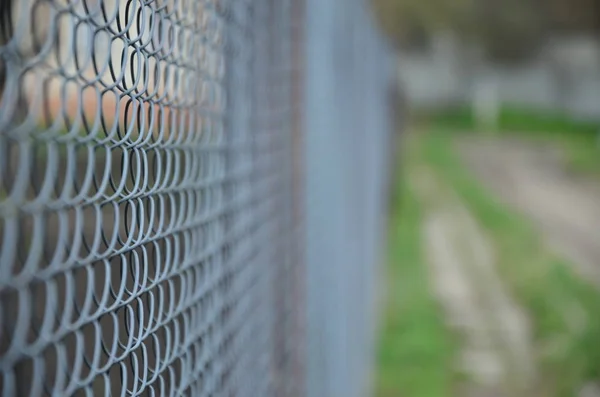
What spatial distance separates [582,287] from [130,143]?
6515mm

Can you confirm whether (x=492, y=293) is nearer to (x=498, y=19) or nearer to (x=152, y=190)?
(x=152, y=190)

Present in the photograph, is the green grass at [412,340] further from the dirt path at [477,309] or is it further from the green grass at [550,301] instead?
the green grass at [550,301]

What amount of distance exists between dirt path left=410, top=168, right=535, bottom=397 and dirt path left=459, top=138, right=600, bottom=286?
795mm

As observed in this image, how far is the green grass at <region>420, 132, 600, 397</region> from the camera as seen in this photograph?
4934mm

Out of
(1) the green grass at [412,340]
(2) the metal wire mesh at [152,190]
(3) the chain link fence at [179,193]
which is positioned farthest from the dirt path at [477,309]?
(2) the metal wire mesh at [152,190]

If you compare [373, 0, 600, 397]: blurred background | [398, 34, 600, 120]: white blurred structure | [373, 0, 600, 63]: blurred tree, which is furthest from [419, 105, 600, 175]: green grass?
[373, 0, 600, 63]: blurred tree

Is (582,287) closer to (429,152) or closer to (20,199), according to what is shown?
(20,199)

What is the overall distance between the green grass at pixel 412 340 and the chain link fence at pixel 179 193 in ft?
6.67

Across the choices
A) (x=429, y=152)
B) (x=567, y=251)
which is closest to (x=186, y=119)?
(x=567, y=251)

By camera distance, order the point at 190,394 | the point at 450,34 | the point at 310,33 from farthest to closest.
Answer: the point at 450,34 < the point at 310,33 < the point at 190,394

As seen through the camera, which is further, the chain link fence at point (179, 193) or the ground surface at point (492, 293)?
the ground surface at point (492, 293)

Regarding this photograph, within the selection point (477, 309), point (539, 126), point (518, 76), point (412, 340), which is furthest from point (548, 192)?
point (518, 76)

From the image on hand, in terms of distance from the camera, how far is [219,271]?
4.88ft

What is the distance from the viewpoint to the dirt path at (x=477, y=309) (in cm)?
557
